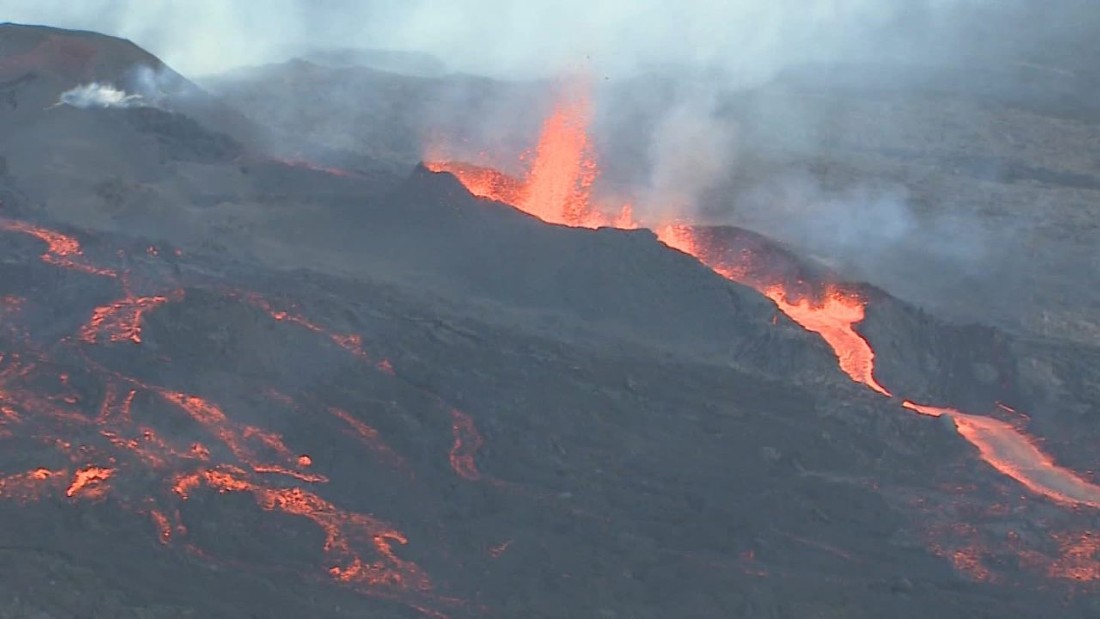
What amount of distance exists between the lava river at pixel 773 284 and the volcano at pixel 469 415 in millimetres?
104

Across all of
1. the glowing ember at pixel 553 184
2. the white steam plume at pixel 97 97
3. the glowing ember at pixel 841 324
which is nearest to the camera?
the glowing ember at pixel 841 324

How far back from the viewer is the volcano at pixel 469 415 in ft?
60.0

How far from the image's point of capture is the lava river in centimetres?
2261

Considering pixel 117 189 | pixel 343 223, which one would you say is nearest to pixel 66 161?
pixel 117 189

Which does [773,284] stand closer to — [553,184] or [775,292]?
[775,292]

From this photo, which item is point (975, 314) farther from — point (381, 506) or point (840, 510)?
point (381, 506)

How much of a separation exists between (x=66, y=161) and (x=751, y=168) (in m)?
19.4

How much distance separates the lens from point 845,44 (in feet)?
194

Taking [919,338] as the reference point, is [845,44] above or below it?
above

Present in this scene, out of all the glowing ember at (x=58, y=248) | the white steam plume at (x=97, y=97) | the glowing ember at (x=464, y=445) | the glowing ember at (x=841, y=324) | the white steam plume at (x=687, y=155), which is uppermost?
the white steam plume at (x=687, y=155)

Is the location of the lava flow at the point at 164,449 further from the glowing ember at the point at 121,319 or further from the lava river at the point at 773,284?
the lava river at the point at 773,284

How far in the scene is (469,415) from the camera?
2191cm


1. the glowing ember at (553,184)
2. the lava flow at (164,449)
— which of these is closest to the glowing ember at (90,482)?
the lava flow at (164,449)

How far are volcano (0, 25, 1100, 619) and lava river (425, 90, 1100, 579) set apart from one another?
10 cm
